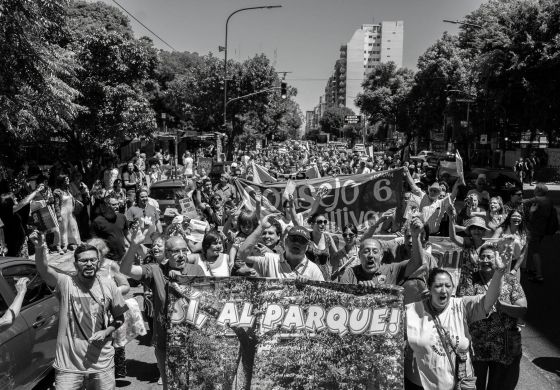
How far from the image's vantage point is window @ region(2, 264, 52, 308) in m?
5.07

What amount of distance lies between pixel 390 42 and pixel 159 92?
133 meters

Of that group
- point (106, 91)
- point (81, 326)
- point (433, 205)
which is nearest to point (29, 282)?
point (81, 326)

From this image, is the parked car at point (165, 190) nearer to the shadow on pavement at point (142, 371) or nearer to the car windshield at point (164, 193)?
the car windshield at point (164, 193)

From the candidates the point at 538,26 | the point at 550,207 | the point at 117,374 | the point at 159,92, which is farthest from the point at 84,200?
the point at 159,92

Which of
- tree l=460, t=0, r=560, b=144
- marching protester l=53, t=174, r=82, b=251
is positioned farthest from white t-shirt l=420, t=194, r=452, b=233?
tree l=460, t=0, r=560, b=144

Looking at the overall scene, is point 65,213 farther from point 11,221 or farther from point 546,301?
point 546,301

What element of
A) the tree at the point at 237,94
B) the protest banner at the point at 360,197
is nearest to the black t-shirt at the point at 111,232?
the protest banner at the point at 360,197

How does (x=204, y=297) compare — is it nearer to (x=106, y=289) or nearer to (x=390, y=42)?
(x=106, y=289)

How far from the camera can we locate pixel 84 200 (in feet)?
46.0

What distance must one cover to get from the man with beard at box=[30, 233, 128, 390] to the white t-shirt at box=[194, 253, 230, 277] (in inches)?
52.6

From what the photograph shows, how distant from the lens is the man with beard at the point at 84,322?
4207mm

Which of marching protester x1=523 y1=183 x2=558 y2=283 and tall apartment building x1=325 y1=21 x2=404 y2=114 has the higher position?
tall apartment building x1=325 y1=21 x2=404 y2=114

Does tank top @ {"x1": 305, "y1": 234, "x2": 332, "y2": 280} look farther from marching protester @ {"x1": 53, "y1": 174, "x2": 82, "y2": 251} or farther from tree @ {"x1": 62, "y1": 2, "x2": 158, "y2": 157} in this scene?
tree @ {"x1": 62, "y1": 2, "x2": 158, "y2": 157}

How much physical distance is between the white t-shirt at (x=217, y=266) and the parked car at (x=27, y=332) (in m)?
1.37
